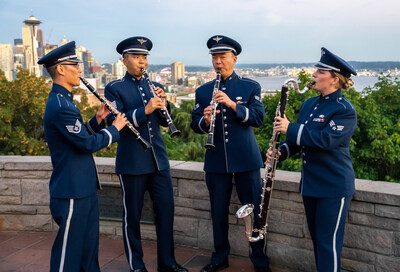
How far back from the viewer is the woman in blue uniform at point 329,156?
3.23m

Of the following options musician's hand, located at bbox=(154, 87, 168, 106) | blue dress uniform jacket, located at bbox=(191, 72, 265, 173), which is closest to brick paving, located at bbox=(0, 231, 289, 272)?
blue dress uniform jacket, located at bbox=(191, 72, 265, 173)

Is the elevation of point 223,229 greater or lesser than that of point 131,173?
lesser

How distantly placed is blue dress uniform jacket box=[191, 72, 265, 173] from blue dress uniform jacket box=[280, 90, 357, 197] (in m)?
0.67

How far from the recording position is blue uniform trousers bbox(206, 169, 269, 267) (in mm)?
4117

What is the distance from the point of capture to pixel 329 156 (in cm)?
332

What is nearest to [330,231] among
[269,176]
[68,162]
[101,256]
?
[269,176]

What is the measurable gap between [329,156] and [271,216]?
3.80ft

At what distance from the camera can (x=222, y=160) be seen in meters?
4.11

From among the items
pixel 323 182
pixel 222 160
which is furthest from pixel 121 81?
pixel 323 182

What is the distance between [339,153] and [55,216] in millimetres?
2141

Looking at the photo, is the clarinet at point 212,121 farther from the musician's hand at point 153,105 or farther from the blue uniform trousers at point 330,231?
the blue uniform trousers at point 330,231

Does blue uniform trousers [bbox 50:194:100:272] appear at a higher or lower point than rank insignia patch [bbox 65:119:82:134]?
lower

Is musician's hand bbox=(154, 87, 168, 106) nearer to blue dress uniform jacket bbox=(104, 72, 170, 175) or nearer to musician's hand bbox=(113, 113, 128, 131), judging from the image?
blue dress uniform jacket bbox=(104, 72, 170, 175)

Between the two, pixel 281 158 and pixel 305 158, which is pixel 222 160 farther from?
pixel 305 158
